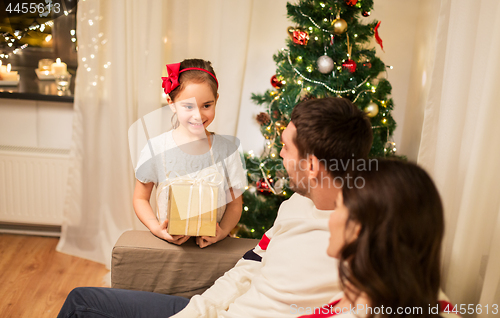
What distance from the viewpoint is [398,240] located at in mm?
704

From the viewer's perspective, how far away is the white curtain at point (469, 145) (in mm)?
981

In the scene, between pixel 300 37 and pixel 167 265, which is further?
pixel 300 37

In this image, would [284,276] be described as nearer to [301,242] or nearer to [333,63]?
[301,242]

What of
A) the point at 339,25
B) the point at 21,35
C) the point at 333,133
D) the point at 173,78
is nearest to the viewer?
the point at 333,133

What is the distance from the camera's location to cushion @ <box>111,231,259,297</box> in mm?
1392

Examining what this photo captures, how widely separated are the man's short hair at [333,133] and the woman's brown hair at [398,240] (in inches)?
11.3

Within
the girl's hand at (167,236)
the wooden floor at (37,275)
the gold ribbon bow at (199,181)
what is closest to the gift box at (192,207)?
the gold ribbon bow at (199,181)

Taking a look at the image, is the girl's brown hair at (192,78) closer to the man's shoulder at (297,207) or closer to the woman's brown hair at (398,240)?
the man's shoulder at (297,207)

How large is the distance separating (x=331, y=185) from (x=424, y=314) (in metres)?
0.42

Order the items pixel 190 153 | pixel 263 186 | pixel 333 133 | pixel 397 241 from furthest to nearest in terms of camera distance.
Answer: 1. pixel 263 186
2. pixel 190 153
3. pixel 333 133
4. pixel 397 241

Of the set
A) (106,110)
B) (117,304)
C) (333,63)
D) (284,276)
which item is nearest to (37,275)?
(106,110)

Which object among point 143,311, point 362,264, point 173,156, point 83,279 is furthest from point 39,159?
point 362,264

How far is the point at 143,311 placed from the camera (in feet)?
4.16

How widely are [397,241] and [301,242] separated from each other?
1.42 ft
